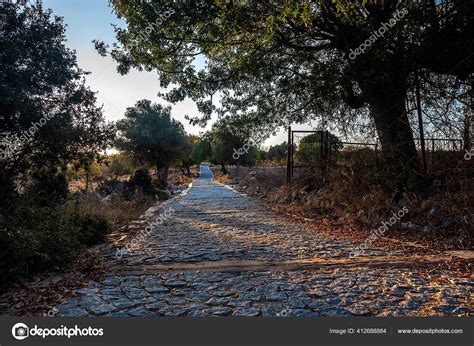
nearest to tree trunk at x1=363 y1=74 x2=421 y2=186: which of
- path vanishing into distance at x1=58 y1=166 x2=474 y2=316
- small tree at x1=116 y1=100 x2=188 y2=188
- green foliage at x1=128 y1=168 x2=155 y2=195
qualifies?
path vanishing into distance at x1=58 y1=166 x2=474 y2=316

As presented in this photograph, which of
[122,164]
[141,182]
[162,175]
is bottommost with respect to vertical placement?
[141,182]

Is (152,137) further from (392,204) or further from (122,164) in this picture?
(392,204)

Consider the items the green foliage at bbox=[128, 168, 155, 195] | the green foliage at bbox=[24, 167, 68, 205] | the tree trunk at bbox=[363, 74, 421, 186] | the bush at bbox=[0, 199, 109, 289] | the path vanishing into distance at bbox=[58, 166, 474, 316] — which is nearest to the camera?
the path vanishing into distance at bbox=[58, 166, 474, 316]

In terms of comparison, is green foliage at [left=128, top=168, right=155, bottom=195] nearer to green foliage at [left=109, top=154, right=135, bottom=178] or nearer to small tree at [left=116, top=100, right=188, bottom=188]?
small tree at [left=116, top=100, right=188, bottom=188]

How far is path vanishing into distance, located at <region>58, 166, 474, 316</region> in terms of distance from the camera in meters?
2.94

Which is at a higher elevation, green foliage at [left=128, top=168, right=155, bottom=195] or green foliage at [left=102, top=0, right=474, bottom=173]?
green foliage at [left=102, top=0, right=474, bottom=173]

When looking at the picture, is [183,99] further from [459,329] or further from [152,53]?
[459,329]

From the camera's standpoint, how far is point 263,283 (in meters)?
3.68

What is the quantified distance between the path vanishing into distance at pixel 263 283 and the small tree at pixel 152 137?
63.0 feet

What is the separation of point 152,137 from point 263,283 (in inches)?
918

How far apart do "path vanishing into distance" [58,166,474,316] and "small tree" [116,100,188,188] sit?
757 inches

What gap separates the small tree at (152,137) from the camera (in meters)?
25.1

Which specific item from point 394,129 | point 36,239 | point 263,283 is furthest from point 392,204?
point 36,239

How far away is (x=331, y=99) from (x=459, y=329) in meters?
8.83
